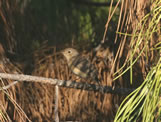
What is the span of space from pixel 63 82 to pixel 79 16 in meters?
1.87

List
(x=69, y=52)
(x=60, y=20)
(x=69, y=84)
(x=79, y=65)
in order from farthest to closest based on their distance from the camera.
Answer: (x=60, y=20) < (x=79, y=65) < (x=69, y=52) < (x=69, y=84)

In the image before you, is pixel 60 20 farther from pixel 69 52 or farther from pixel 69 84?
pixel 69 84

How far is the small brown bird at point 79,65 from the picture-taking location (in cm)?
264

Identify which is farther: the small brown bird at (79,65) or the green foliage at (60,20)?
the green foliage at (60,20)

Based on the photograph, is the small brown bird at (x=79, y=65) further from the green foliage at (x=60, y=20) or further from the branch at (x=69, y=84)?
the branch at (x=69, y=84)

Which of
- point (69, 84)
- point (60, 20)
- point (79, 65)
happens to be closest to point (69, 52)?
point (79, 65)

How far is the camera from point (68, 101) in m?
2.23

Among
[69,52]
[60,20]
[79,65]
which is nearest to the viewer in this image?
[69,52]

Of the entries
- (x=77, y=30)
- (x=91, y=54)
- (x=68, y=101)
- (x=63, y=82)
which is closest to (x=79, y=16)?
(x=77, y=30)

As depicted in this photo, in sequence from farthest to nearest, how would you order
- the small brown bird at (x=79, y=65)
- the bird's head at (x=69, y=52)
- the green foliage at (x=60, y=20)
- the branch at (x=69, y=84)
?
the green foliage at (x=60, y=20) → the bird's head at (x=69, y=52) → the small brown bird at (x=79, y=65) → the branch at (x=69, y=84)

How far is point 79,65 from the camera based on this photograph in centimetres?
327

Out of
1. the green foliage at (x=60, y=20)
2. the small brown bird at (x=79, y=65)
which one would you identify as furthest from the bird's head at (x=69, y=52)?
the green foliage at (x=60, y=20)

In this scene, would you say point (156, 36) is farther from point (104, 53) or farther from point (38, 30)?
point (38, 30)

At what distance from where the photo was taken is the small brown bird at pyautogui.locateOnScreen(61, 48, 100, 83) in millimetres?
2639
